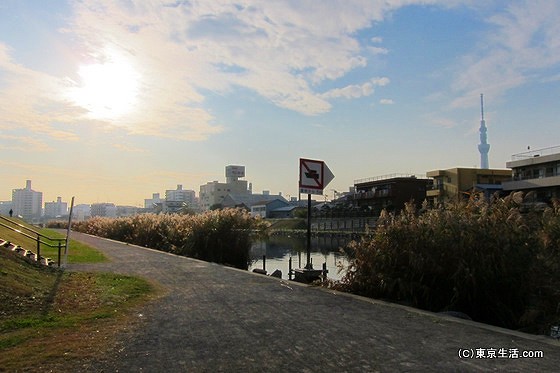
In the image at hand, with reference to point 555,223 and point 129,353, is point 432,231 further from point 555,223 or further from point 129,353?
point 129,353

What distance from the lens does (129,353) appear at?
16.4 ft

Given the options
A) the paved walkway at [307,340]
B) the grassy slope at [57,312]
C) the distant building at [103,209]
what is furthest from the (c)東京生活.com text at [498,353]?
the distant building at [103,209]

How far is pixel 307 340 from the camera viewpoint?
5520 millimetres

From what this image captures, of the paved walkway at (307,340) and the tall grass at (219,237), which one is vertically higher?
the tall grass at (219,237)

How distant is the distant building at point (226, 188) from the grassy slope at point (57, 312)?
14755cm

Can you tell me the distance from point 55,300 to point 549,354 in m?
7.21

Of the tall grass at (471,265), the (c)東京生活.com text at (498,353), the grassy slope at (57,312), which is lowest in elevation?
the (c)東京生活.com text at (498,353)

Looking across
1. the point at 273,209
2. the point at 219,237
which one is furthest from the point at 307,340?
the point at 273,209

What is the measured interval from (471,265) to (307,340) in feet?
12.3

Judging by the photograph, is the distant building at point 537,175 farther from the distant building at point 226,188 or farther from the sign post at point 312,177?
the distant building at point 226,188

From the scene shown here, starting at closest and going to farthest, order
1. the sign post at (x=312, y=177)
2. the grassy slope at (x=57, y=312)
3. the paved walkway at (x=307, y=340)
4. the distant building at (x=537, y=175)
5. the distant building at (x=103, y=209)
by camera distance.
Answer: the paved walkway at (x=307, y=340)
the grassy slope at (x=57, y=312)
the sign post at (x=312, y=177)
the distant building at (x=537, y=175)
the distant building at (x=103, y=209)

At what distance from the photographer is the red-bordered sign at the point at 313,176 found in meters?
11.2

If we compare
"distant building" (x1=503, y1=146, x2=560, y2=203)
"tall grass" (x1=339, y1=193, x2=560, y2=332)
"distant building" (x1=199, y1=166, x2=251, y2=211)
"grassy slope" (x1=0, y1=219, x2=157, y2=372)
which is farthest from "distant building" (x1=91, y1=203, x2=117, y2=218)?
"tall grass" (x1=339, y1=193, x2=560, y2=332)

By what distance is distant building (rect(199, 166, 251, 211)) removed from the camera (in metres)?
162
